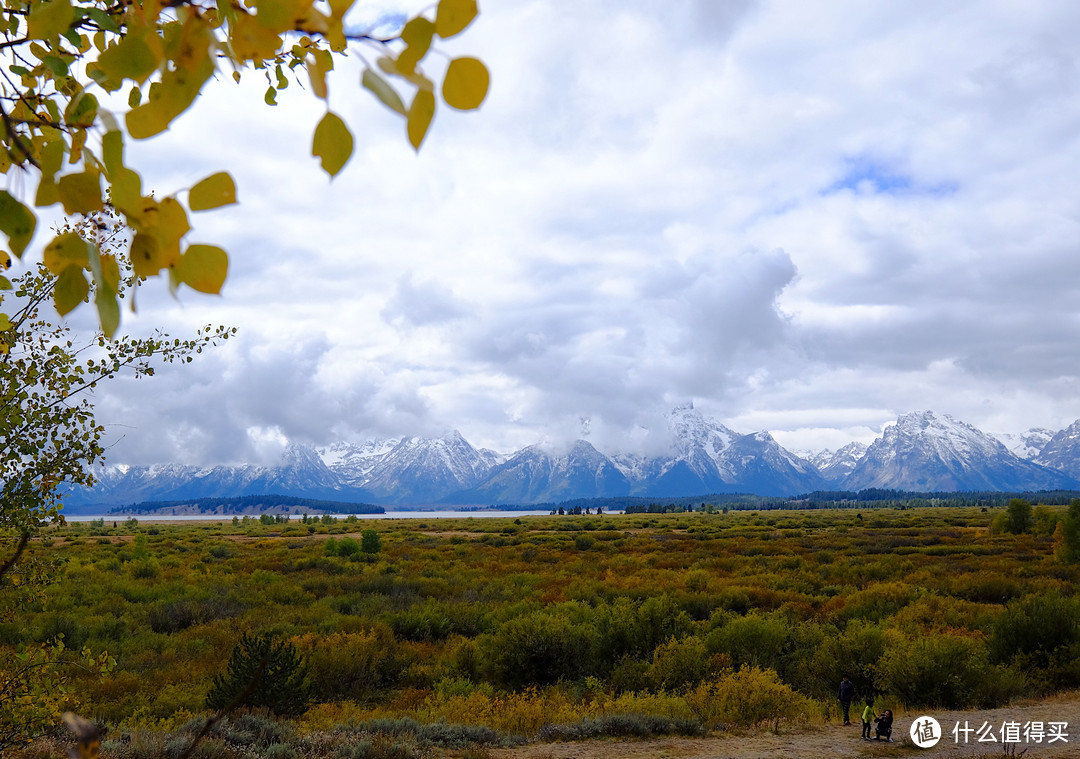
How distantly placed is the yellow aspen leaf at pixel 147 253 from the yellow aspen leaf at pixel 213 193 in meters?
0.09

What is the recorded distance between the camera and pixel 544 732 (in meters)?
9.82

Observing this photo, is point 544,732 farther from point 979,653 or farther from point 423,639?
point 979,653

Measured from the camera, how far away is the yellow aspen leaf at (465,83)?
2.56 feet

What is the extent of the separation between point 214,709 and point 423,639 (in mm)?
6398

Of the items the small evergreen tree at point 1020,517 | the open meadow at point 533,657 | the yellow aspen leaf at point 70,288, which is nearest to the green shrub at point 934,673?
the open meadow at point 533,657

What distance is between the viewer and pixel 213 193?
77cm

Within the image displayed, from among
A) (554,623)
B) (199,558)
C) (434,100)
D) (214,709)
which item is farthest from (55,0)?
(199,558)

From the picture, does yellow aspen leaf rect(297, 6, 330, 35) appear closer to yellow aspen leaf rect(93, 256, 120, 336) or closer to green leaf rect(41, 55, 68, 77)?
yellow aspen leaf rect(93, 256, 120, 336)

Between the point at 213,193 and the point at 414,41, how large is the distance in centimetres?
30

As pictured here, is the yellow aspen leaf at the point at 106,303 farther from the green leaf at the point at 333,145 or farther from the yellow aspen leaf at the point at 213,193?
the green leaf at the point at 333,145

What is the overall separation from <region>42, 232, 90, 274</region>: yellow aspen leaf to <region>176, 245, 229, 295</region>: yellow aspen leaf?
0.23 metres

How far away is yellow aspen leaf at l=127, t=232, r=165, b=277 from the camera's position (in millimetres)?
792

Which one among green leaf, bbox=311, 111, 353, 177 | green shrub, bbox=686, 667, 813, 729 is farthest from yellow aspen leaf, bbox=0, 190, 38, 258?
green shrub, bbox=686, 667, 813, 729

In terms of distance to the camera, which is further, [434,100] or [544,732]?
[544,732]
